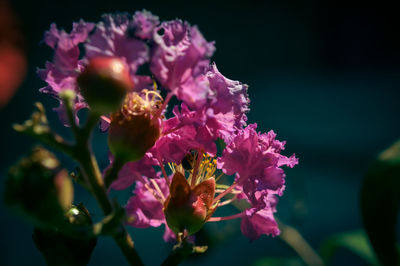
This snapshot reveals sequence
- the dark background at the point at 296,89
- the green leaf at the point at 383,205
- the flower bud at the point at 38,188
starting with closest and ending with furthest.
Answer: the flower bud at the point at 38,188 < the green leaf at the point at 383,205 < the dark background at the point at 296,89

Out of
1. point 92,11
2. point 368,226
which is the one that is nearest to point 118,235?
point 368,226

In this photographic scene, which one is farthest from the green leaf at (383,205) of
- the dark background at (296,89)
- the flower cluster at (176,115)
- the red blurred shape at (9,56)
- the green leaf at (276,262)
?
the red blurred shape at (9,56)

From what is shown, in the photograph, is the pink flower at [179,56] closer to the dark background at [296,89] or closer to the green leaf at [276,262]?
the green leaf at [276,262]

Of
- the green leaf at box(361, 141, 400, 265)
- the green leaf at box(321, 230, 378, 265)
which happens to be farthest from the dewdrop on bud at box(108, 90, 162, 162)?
the green leaf at box(321, 230, 378, 265)

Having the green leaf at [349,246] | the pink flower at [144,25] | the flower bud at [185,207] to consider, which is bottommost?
the green leaf at [349,246]

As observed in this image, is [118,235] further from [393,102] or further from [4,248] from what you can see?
[393,102]

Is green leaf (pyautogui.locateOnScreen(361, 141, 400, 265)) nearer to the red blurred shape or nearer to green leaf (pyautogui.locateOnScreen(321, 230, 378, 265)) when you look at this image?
green leaf (pyautogui.locateOnScreen(321, 230, 378, 265))

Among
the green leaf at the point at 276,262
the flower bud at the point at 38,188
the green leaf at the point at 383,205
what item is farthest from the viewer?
the green leaf at the point at 276,262
